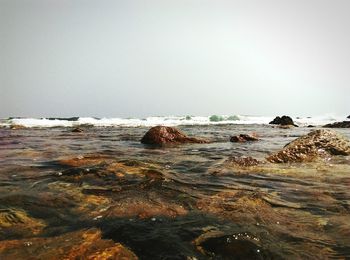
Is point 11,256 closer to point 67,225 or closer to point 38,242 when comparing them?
point 38,242

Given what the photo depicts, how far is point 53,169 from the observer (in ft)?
15.0

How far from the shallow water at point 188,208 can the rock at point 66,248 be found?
7 cm

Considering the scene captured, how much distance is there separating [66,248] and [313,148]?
534 cm

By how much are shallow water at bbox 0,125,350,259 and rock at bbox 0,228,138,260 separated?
66 mm

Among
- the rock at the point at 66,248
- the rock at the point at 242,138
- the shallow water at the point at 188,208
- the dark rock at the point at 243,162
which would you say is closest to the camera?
the rock at the point at 66,248

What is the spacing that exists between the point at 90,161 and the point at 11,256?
342 centimetres

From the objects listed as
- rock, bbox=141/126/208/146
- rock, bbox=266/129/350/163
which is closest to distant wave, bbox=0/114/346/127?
rock, bbox=141/126/208/146

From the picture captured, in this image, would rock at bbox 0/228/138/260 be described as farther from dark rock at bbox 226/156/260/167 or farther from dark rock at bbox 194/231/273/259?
dark rock at bbox 226/156/260/167

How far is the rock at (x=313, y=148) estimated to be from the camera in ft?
18.6

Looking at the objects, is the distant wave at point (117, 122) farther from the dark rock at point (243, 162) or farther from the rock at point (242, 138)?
the dark rock at point (243, 162)

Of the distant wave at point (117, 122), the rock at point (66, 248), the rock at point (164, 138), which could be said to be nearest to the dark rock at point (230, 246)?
the rock at point (66, 248)

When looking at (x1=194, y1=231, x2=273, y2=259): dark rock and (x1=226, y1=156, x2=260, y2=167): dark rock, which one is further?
(x1=226, y1=156, x2=260, y2=167): dark rock

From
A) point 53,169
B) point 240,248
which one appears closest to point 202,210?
point 240,248

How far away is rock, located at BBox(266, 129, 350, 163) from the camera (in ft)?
18.6
